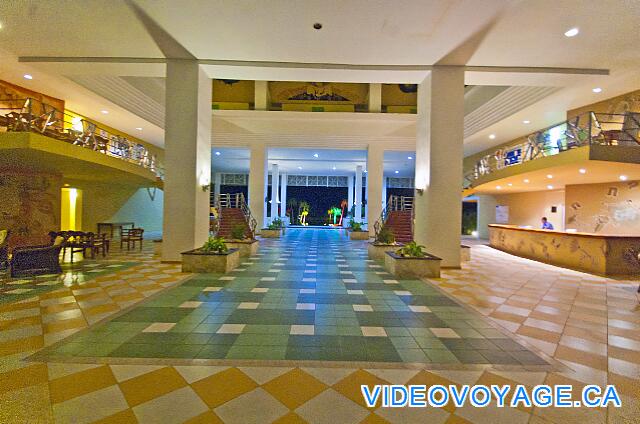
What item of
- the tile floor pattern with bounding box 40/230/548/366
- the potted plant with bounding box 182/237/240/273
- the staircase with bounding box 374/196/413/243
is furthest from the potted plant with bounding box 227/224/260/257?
the staircase with bounding box 374/196/413/243

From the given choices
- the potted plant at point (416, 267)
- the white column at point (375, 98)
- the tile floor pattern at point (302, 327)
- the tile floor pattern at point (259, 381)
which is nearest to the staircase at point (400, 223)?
the white column at point (375, 98)

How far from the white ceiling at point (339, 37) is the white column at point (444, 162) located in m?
0.60

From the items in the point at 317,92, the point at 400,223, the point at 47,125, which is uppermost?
the point at 317,92

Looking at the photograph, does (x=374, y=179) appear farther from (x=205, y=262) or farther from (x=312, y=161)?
(x=205, y=262)

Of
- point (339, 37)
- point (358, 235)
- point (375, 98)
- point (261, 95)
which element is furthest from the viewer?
point (358, 235)

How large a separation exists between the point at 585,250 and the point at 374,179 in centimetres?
938

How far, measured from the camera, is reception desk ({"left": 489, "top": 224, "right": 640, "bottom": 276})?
7109 millimetres


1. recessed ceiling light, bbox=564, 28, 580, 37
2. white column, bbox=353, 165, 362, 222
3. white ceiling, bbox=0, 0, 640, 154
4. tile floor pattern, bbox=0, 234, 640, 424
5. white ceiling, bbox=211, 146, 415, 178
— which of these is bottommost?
tile floor pattern, bbox=0, 234, 640, 424

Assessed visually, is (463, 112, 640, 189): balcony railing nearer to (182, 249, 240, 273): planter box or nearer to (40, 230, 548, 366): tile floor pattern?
(40, 230, 548, 366): tile floor pattern

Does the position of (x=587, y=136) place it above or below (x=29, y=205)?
above

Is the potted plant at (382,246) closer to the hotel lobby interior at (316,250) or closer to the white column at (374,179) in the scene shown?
the hotel lobby interior at (316,250)

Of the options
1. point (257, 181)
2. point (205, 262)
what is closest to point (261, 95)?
point (257, 181)

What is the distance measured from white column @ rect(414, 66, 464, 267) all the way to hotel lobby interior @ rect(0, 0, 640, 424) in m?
0.06

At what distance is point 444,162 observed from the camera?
25.4 feet
